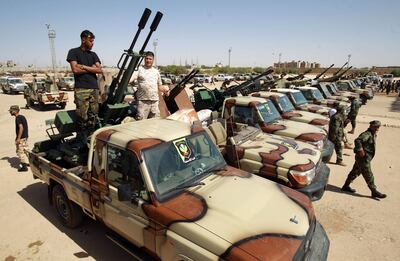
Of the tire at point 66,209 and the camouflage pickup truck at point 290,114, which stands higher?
the camouflage pickup truck at point 290,114

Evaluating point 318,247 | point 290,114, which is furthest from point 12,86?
point 318,247

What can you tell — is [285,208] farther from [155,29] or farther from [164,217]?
[155,29]

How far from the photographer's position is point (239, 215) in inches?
115

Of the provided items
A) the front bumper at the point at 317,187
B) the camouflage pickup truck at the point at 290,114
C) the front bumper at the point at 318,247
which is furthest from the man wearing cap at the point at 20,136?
the front bumper at the point at 318,247

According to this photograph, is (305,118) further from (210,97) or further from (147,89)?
(147,89)

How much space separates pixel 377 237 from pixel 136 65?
17.6 ft

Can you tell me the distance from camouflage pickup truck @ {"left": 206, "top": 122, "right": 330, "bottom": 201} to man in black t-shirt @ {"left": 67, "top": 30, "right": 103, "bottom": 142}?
2.39m

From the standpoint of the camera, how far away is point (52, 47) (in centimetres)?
4356

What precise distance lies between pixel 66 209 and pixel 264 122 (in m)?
4.93

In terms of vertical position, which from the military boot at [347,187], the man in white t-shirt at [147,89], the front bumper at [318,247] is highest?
the man in white t-shirt at [147,89]

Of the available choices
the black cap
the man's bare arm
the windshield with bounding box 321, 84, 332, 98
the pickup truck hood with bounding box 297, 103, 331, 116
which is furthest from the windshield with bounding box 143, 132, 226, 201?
the windshield with bounding box 321, 84, 332, 98

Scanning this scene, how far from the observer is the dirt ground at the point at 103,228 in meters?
4.36

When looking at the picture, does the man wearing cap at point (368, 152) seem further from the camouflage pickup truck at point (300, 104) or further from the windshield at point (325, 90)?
the windshield at point (325, 90)

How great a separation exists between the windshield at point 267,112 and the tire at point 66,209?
15.9ft
